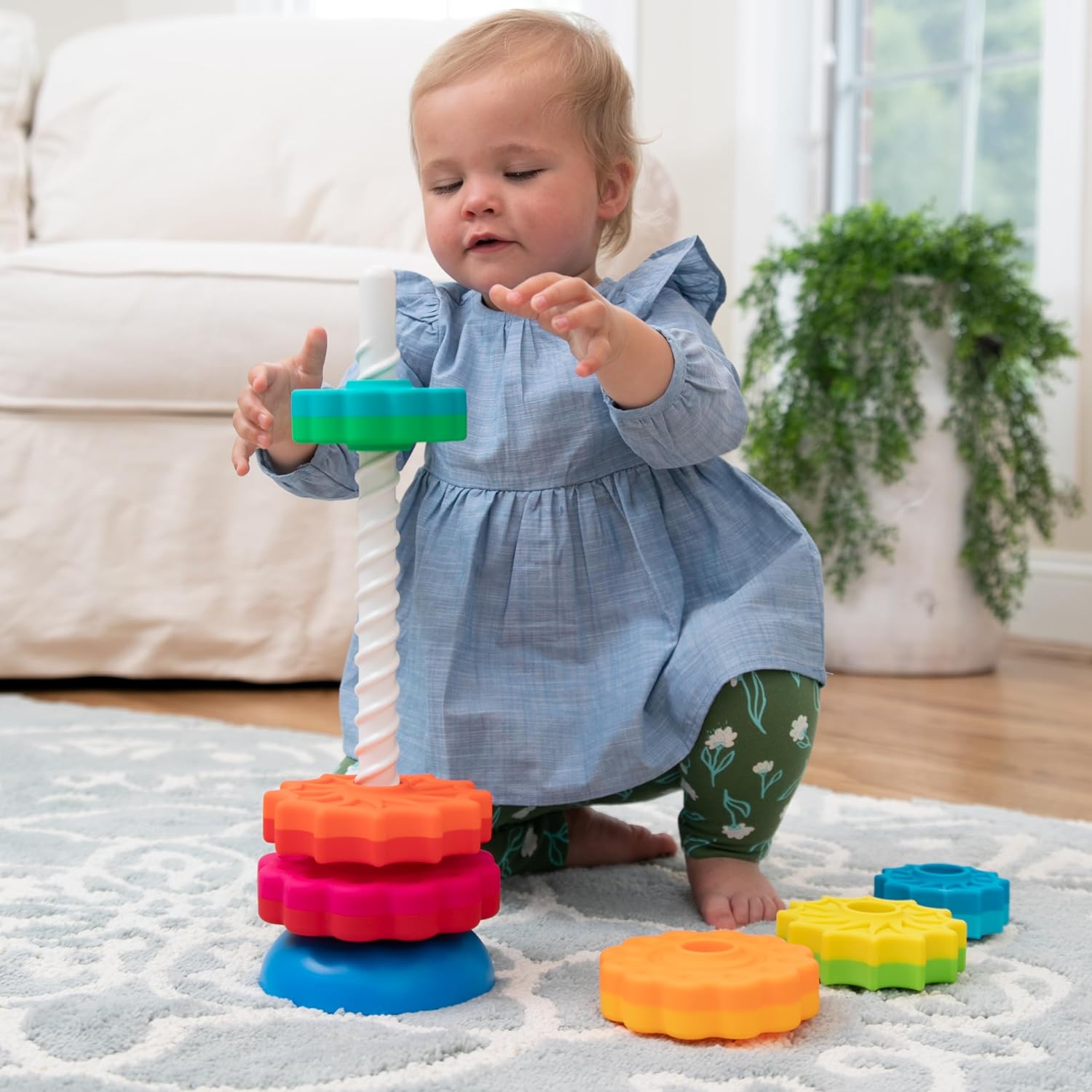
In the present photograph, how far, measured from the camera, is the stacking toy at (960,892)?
0.80 meters

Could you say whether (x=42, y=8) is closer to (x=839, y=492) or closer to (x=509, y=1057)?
(x=839, y=492)

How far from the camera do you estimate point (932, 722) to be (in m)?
1.57

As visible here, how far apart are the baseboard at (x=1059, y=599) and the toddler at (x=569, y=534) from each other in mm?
1388

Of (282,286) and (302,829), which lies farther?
(282,286)

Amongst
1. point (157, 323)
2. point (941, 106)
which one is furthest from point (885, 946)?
point (941, 106)

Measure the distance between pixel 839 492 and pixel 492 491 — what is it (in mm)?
1083

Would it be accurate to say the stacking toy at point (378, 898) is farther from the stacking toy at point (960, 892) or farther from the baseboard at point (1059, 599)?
the baseboard at point (1059, 599)

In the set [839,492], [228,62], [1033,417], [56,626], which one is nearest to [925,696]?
[839,492]

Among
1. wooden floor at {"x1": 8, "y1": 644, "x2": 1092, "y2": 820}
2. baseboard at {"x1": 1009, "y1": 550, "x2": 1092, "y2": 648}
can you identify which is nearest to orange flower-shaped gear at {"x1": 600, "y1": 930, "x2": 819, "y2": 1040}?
wooden floor at {"x1": 8, "y1": 644, "x2": 1092, "y2": 820}

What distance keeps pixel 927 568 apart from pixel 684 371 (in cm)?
119

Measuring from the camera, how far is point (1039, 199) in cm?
221

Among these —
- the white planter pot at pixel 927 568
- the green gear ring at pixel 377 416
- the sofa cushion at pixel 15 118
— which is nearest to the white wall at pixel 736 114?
the white planter pot at pixel 927 568

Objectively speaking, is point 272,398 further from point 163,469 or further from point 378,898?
point 163,469

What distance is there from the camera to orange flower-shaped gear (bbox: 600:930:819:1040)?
643 millimetres
